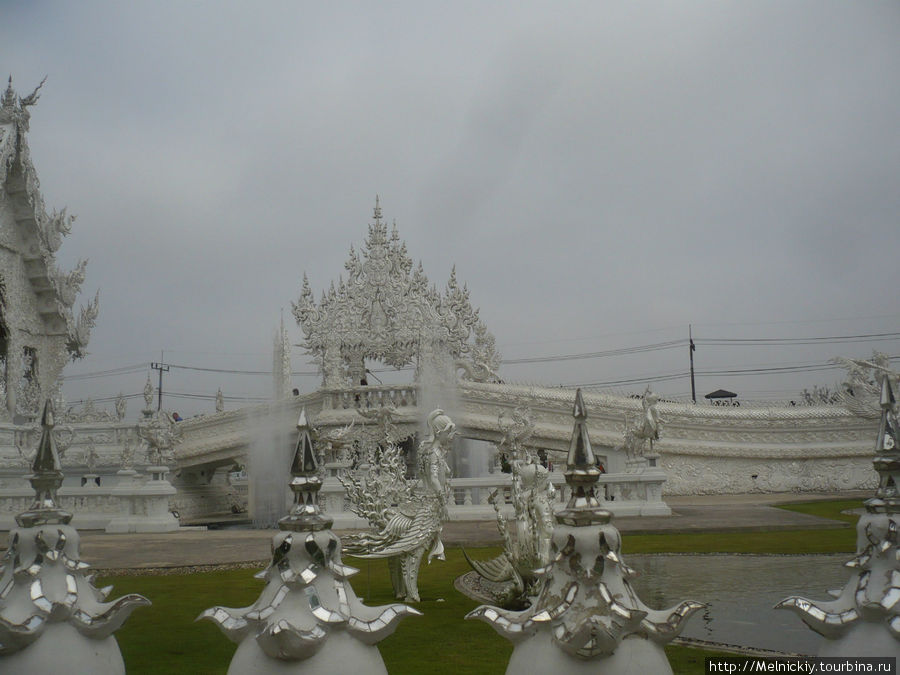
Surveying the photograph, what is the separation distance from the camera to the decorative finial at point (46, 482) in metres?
3.06

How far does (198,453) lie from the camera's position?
2181 centimetres

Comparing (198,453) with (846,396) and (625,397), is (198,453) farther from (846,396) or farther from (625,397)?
(846,396)

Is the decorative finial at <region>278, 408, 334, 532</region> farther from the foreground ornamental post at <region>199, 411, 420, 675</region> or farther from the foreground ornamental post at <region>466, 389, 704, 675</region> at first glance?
the foreground ornamental post at <region>466, 389, 704, 675</region>

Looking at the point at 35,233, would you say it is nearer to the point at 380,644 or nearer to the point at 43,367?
the point at 43,367

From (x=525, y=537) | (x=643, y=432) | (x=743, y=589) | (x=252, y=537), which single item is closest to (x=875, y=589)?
(x=525, y=537)

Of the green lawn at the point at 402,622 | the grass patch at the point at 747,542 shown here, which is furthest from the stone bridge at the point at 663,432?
the green lawn at the point at 402,622

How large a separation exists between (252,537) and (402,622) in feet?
29.7

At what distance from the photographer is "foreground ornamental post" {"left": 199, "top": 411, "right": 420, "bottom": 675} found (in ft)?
8.29

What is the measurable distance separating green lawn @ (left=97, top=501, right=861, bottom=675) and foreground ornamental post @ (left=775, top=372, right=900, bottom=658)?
188 centimetres

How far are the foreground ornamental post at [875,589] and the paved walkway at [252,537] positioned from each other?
864cm

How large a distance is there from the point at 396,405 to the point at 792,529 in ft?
39.1

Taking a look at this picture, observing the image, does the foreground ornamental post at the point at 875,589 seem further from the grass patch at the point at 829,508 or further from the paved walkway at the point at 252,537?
the grass patch at the point at 829,508

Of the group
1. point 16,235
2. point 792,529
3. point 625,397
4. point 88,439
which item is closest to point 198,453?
point 88,439

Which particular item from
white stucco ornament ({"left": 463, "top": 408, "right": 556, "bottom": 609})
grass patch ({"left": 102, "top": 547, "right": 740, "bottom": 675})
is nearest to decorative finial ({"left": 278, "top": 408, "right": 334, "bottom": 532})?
grass patch ({"left": 102, "top": 547, "right": 740, "bottom": 675})
